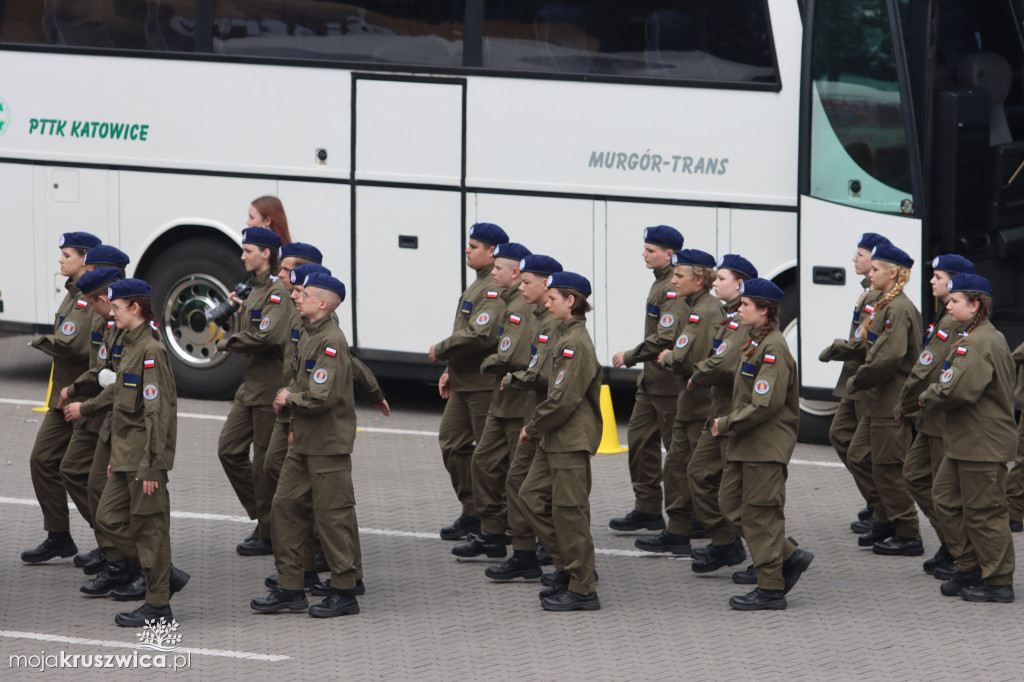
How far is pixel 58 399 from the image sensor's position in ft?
28.2

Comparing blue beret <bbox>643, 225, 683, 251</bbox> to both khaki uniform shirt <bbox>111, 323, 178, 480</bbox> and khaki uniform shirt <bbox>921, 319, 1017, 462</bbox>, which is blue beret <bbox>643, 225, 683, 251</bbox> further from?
khaki uniform shirt <bbox>111, 323, 178, 480</bbox>

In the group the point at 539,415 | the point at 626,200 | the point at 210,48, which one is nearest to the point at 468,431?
the point at 539,415

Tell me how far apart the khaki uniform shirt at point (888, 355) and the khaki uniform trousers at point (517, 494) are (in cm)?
196

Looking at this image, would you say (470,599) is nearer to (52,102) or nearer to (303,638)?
(303,638)

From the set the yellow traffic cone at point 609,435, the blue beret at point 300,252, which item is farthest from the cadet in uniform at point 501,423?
the yellow traffic cone at point 609,435

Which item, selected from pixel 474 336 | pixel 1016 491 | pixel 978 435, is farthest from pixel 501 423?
pixel 1016 491

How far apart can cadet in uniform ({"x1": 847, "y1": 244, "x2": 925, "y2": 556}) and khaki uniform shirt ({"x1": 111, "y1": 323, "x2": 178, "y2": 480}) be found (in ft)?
12.6

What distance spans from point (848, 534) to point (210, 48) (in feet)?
21.9

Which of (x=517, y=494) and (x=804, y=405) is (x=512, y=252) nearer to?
(x=517, y=494)

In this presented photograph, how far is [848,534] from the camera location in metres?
9.58

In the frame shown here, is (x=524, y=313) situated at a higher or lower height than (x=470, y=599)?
higher

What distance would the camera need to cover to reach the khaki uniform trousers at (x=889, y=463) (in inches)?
355

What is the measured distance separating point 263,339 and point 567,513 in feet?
6.64

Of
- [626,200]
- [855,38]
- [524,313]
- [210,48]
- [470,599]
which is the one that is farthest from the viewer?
[210,48]
